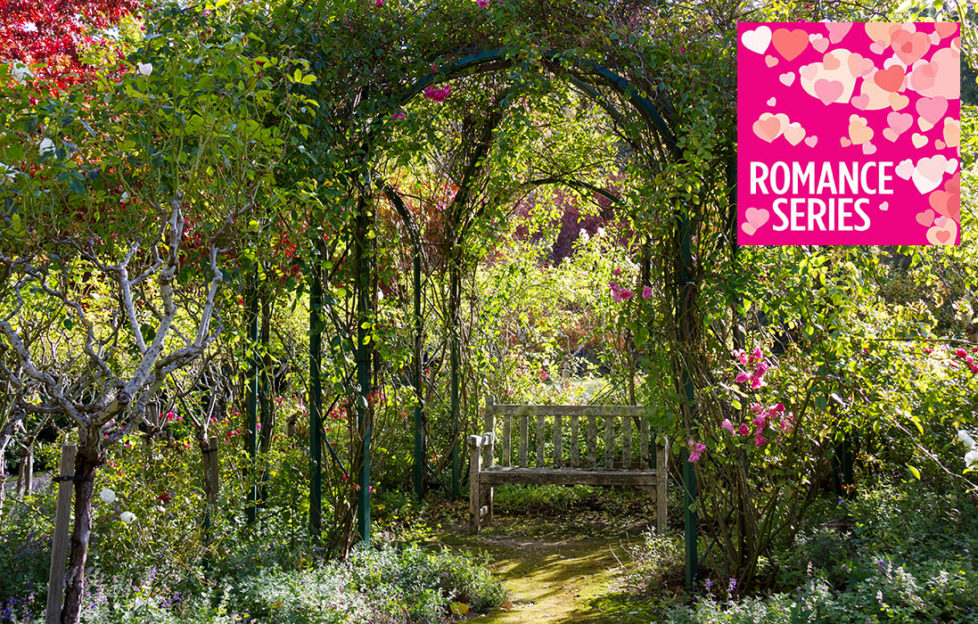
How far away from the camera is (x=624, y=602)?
3637 mm

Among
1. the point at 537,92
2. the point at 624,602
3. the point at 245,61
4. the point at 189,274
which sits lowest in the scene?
the point at 624,602

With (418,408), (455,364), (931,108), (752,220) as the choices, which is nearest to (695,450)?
(752,220)

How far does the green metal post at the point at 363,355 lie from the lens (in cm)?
364

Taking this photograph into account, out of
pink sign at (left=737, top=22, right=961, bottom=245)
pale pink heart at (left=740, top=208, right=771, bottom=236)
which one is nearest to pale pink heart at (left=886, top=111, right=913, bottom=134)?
pink sign at (left=737, top=22, right=961, bottom=245)

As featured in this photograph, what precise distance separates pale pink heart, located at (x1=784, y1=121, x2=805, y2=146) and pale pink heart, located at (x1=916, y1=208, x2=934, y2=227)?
0.71 meters

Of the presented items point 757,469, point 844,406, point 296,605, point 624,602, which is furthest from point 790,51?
point 296,605

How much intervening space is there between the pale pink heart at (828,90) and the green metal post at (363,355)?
210 cm

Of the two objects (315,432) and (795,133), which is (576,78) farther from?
(315,432)

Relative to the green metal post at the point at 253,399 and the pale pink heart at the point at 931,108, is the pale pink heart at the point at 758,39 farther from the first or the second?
the green metal post at the point at 253,399

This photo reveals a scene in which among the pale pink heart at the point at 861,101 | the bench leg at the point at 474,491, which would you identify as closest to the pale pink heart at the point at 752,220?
the pale pink heart at the point at 861,101

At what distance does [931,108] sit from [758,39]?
1140 mm

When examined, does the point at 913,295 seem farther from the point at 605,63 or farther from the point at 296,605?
the point at 296,605

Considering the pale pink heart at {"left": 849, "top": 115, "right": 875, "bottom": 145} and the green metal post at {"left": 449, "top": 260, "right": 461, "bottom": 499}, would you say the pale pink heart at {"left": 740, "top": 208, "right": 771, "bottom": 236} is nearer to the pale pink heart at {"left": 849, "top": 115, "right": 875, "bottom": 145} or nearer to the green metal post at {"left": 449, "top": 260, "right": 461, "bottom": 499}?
the pale pink heart at {"left": 849, "top": 115, "right": 875, "bottom": 145}

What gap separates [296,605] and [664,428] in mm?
1608
